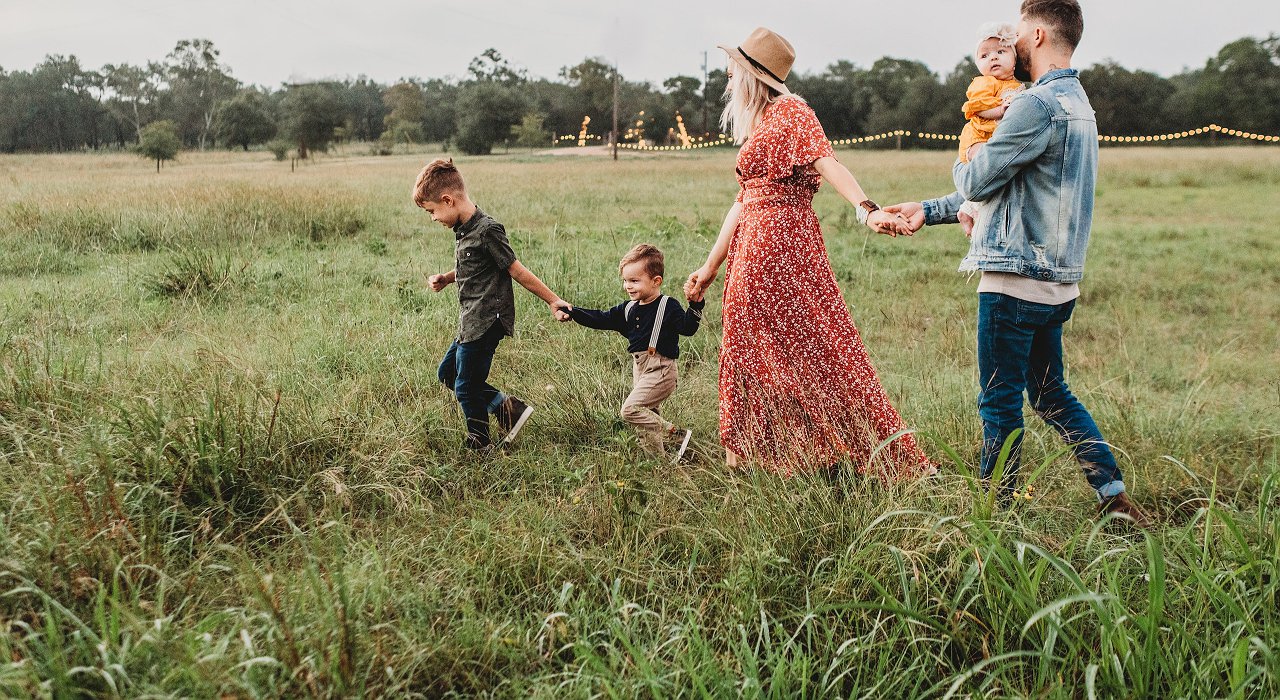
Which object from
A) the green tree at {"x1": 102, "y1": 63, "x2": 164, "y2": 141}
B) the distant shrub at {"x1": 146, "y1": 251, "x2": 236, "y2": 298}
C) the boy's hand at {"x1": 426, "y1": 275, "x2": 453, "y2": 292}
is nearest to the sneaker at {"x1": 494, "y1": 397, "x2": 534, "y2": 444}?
the boy's hand at {"x1": 426, "y1": 275, "x2": 453, "y2": 292}

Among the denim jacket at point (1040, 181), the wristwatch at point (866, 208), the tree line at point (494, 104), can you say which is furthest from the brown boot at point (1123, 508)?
the tree line at point (494, 104)

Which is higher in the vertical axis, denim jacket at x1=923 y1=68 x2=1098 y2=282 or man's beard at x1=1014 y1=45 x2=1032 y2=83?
man's beard at x1=1014 y1=45 x2=1032 y2=83

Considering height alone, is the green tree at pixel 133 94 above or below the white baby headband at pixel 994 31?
above

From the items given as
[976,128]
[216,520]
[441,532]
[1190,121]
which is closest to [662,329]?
[441,532]

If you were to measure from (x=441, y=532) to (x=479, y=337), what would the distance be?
3.69 ft

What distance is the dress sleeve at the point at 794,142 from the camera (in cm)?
347

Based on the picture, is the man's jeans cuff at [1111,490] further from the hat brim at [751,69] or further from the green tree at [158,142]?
the green tree at [158,142]

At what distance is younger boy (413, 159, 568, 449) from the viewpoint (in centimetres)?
383

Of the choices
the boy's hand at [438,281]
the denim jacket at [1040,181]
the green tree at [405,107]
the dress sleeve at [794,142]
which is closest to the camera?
the denim jacket at [1040,181]

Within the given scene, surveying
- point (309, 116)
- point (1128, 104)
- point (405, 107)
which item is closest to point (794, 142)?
point (309, 116)

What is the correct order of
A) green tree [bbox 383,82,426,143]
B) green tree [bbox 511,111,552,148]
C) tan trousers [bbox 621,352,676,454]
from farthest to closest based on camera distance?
1. green tree [bbox 511,111,552,148]
2. green tree [bbox 383,82,426,143]
3. tan trousers [bbox 621,352,676,454]

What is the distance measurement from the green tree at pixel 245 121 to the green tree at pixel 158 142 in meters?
5.23

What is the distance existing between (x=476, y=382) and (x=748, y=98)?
187cm

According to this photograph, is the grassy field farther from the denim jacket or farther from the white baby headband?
the white baby headband
